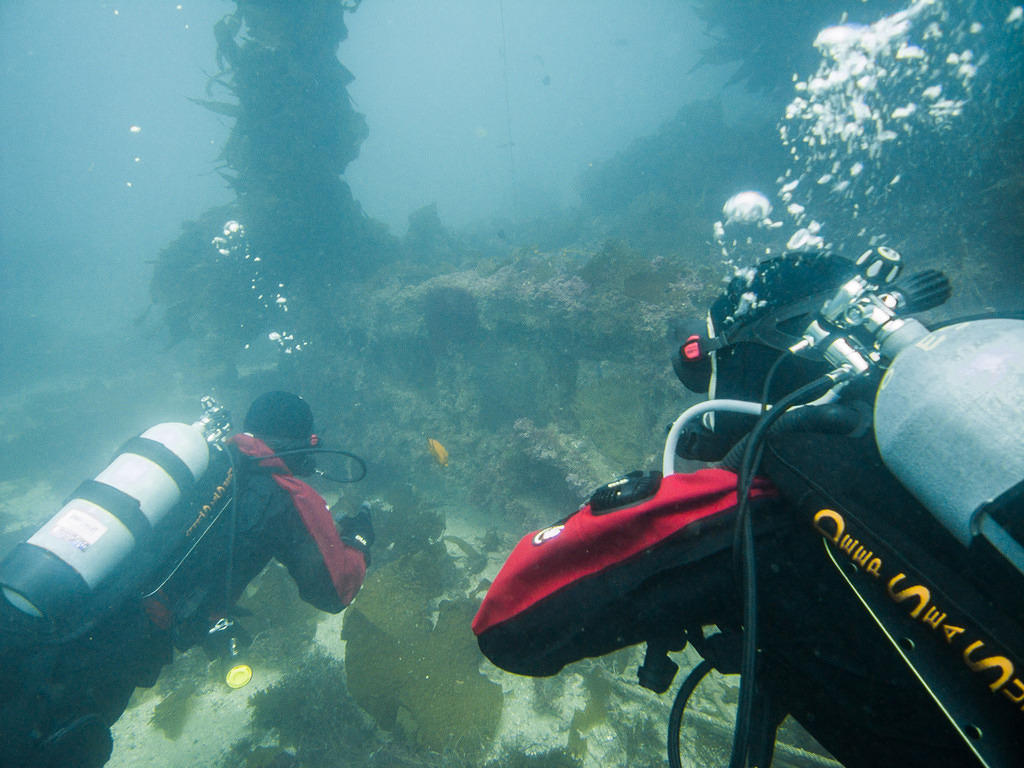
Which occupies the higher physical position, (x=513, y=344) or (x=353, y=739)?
(x=513, y=344)

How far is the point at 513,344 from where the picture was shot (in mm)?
8828

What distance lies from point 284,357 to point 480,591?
10.9m

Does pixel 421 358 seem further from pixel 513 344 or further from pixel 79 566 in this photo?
pixel 79 566

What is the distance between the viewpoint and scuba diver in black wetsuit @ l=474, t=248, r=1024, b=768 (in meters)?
0.91

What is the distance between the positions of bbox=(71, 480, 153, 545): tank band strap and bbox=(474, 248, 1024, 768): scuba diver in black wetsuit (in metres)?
3.15

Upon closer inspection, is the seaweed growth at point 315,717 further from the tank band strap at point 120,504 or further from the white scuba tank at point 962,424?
the white scuba tank at point 962,424

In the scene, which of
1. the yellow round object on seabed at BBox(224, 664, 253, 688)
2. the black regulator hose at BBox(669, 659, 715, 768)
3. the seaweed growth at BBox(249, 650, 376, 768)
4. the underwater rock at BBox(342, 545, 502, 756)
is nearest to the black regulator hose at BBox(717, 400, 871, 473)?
the black regulator hose at BBox(669, 659, 715, 768)

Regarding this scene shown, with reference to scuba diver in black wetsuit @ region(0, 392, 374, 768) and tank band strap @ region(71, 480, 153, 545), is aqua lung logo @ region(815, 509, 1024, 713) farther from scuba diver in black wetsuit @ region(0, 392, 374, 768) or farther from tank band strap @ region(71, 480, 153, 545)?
tank band strap @ region(71, 480, 153, 545)

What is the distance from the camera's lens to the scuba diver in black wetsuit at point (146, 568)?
9.11 feet

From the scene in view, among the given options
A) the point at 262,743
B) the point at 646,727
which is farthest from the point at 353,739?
→ the point at 646,727

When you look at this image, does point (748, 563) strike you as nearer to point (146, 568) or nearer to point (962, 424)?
point (962, 424)

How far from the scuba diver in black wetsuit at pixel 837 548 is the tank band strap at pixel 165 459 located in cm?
323

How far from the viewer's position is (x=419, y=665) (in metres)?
5.18

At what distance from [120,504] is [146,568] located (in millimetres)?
539
